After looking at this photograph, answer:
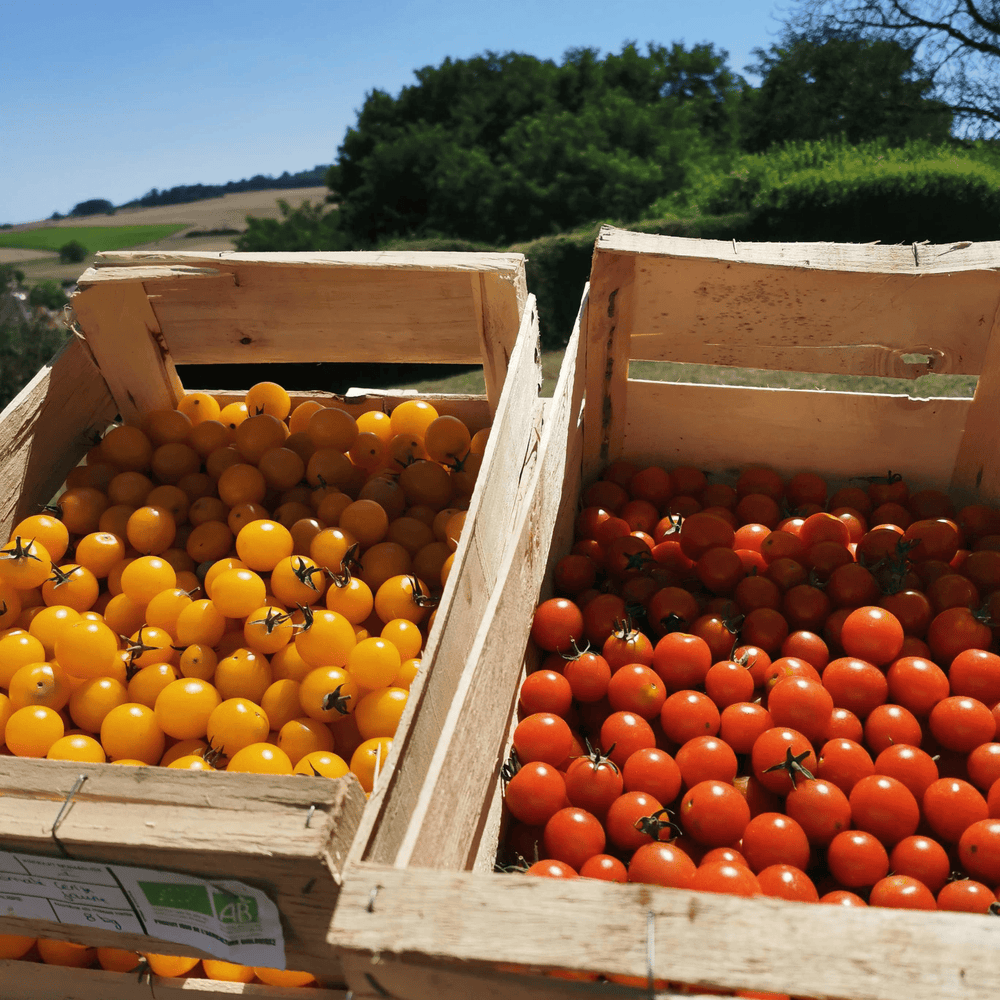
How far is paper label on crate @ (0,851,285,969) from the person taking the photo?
1055 millimetres

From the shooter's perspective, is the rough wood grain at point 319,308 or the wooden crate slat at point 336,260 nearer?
the wooden crate slat at point 336,260

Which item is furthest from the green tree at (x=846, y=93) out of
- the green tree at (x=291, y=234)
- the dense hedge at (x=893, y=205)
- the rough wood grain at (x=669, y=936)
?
the rough wood grain at (x=669, y=936)

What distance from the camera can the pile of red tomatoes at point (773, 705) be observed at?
56.8 inches

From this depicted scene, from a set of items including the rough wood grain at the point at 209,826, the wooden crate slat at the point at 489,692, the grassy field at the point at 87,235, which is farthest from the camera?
the grassy field at the point at 87,235

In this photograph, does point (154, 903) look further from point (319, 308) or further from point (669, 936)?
point (319, 308)

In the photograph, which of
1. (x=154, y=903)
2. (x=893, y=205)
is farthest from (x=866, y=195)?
(x=154, y=903)

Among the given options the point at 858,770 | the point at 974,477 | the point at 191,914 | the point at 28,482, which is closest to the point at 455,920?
→ the point at 191,914

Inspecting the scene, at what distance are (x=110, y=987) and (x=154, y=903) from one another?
0.38m

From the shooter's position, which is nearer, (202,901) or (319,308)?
(202,901)

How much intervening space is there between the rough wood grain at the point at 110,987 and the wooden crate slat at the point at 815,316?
1.82m

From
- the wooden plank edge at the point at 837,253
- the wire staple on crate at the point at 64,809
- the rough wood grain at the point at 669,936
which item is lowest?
the wire staple on crate at the point at 64,809

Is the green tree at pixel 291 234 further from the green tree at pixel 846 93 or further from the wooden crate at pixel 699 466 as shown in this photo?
the green tree at pixel 846 93

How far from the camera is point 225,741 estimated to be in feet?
5.22

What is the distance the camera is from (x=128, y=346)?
2393 millimetres
